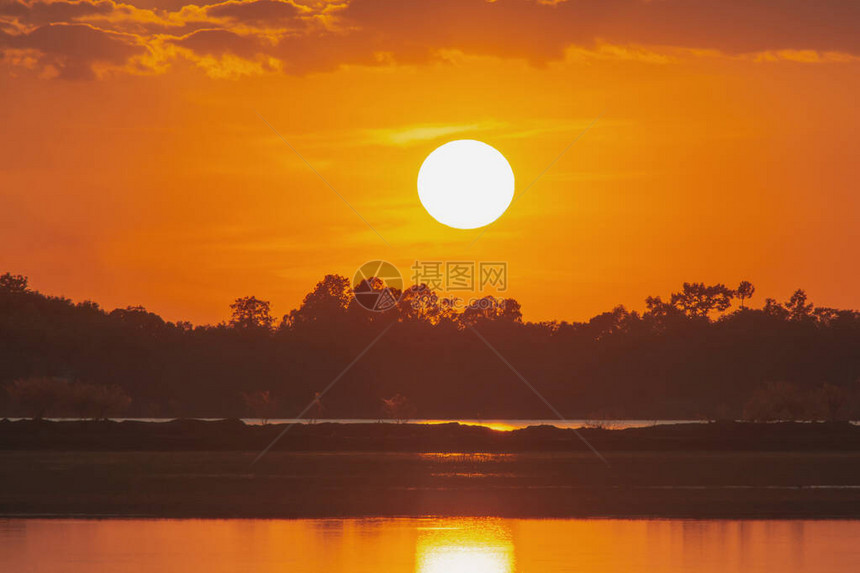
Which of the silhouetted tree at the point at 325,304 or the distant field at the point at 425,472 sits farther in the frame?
the silhouetted tree at the point at 325,304

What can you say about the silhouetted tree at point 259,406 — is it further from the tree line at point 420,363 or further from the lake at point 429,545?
the lake at point 429,545

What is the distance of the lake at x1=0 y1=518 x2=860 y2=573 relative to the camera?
25438 millimetres

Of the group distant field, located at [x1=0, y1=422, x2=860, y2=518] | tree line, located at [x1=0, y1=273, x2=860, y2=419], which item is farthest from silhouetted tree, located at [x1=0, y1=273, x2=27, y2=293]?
distant field, located at [x1=0, y1=422, x2=860, y2=518]

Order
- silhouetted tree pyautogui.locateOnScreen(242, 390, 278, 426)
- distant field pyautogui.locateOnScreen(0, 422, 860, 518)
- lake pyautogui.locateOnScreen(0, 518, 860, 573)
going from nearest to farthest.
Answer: lake pyautogui.locateOnScreen(0, 518, 860, 573) → distant field pyautogui.locateOnScreen(0, 422, 860, 518) → silhouetted tree pyautogui.locateOnScreen(242, 390, 278, 426)

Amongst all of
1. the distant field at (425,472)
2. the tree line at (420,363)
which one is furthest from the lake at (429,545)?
the tree line at (420,363)

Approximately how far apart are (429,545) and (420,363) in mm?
128385

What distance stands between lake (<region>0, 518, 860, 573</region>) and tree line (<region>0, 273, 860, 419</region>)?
90.6 meters

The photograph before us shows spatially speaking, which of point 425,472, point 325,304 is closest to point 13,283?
point 325,304

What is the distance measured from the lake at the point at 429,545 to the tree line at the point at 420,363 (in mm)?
90628

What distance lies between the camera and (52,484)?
42.4 meters

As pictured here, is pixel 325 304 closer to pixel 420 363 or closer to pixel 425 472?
pixel 420 363

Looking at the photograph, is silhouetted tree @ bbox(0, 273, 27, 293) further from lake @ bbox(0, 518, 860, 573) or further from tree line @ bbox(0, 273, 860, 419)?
lake @ bbox(0, 518, 860, 573)

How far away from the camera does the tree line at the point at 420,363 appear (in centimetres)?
13662

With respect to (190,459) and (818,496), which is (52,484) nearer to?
(190,459)
